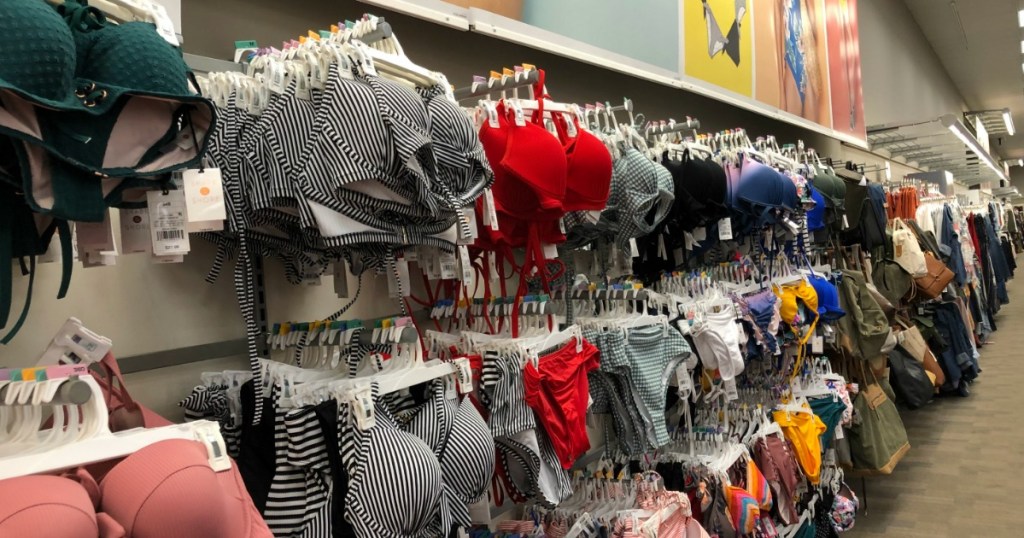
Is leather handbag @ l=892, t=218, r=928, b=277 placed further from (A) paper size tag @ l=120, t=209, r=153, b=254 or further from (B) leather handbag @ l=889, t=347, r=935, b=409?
(A) paper size tag @ l=120, t=209, r=153, b=254

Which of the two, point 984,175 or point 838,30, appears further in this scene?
point 984,175

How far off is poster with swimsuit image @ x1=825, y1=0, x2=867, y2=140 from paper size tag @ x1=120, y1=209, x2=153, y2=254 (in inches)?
241

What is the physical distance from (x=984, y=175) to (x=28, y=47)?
18.1 m

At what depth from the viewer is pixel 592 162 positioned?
1952 millimetres

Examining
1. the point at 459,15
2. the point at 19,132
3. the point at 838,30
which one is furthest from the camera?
the point at 838,30

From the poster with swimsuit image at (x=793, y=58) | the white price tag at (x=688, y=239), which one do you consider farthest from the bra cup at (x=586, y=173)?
the poster with swimsuit image at (x=793, y=58)

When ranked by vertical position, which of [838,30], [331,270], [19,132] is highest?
[838,30]

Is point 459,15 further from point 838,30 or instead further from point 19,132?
point 838,30

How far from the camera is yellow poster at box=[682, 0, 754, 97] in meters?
3.74

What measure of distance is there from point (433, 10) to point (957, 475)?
197 inches

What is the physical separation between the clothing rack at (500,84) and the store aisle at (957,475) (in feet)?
12.2

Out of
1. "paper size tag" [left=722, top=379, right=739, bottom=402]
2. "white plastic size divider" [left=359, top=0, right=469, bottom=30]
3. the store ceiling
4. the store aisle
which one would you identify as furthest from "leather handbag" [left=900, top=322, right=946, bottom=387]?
the store ceiling

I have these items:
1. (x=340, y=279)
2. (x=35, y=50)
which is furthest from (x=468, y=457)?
(x=35, y=50)

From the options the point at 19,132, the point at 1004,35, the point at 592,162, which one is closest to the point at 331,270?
the point at 592,162
